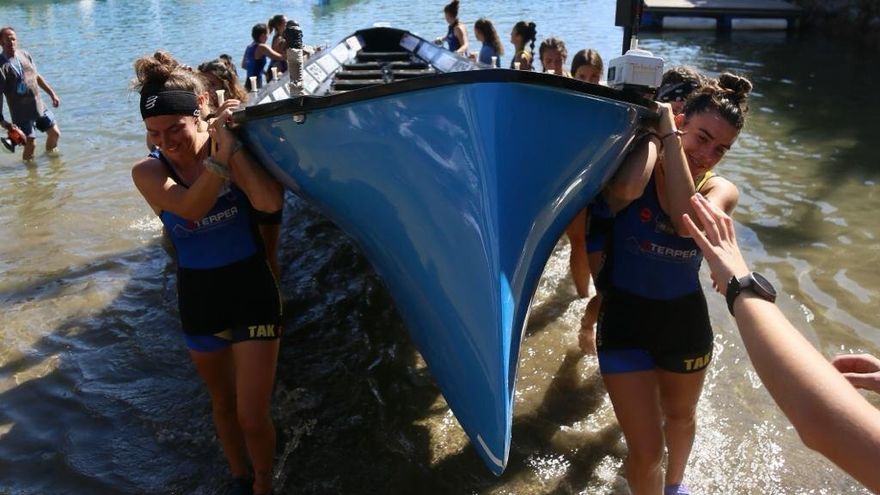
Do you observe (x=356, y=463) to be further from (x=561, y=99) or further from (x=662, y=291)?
(x=561, y=99)

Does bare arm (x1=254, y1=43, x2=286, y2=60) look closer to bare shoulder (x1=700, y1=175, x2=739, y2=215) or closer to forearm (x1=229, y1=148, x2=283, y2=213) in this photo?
forearm (x1=229, y1=148, x2=283, y2=213)

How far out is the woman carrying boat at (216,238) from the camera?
8.64ft

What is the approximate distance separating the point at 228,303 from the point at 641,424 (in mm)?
1634

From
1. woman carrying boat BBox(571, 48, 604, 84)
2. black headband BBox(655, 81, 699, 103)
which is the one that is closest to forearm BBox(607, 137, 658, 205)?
black headband BBox(655, 81, 699, 103)

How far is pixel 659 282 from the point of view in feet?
8.85

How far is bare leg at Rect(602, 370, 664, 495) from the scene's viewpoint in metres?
2.57

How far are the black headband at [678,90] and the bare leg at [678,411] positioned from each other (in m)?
1.37

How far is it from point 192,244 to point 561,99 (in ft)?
5.08

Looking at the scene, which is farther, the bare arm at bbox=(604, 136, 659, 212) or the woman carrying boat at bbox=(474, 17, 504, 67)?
the woman carrying boat at bbox=(474, 17, 504, 67)

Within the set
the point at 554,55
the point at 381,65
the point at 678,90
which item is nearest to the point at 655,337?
the point at 678,90

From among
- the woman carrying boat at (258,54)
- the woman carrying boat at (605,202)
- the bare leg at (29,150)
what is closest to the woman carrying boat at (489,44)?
the woman carrying boat at (258,54)

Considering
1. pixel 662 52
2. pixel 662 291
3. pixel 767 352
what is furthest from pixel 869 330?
pixel 662 52

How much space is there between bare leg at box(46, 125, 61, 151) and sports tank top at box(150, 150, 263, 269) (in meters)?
8.20

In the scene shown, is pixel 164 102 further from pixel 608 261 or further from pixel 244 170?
pixel 608 261
